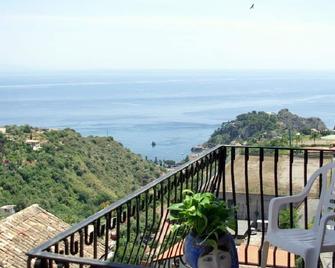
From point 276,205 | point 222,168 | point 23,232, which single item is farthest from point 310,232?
point 23,232

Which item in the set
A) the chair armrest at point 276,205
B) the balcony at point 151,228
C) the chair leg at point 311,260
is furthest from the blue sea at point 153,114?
the chair leg at point 311,260

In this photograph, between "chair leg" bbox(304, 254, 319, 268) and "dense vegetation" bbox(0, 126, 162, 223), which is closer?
"chair leg" bbox(304, 254, 319, 268)

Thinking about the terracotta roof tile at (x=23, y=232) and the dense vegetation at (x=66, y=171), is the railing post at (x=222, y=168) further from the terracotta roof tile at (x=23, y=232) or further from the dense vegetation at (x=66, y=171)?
the dense vegetation at (x=66, y=171)

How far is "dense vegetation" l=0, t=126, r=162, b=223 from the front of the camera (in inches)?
1551

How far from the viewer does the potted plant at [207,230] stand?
2502mm

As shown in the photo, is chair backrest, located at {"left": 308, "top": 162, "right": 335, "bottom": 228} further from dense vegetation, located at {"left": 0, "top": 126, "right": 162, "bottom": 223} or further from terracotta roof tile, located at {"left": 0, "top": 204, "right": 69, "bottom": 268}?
dense vegetation, located at {"left": 0, "top": 126, "right": 162, "bottom": 223}

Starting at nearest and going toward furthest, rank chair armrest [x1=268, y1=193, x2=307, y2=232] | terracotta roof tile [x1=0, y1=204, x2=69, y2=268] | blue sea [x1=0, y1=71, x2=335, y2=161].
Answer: chair armrest [x1=268, y1=193, x2=307, y2=232], terracotta roof tile [x1=0, y1=204, x2=69, y2=268], blue sea [x1=0, y1=71, x2=335, y2=161]

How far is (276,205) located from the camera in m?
3.22

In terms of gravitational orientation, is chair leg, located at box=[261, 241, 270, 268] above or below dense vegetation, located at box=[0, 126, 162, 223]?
above

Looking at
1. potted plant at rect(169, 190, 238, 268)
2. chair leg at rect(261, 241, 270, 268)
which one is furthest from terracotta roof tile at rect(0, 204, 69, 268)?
potted plant at rect(169, 190, 238, 268)

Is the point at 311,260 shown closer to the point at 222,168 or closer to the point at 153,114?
the point at 222,168

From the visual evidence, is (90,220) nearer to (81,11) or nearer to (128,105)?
(81,11)

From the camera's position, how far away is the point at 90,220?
2.32 metres

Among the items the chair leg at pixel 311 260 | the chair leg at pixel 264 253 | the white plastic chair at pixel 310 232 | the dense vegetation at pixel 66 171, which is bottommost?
the dense vegetation at pixel 66 171
